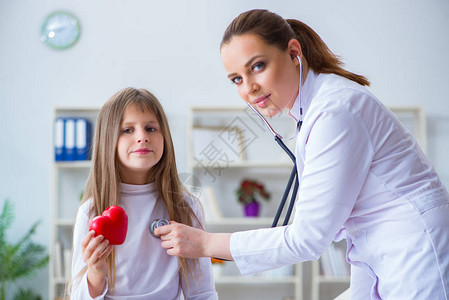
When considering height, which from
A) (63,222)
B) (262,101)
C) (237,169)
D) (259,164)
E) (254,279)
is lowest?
(254,279)

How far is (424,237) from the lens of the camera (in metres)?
1.04

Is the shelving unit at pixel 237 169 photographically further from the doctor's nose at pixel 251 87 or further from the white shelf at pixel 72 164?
the doctor's nose at pixel 251 87

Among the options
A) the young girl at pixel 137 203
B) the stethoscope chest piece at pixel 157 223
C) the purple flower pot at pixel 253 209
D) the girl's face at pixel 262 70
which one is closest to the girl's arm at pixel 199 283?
the young girl at pixel 137 203

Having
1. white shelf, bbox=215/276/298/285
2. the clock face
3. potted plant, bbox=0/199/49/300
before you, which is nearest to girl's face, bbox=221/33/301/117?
white shelf, bbox=215/276/298/285

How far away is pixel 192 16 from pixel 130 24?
49 centimetres

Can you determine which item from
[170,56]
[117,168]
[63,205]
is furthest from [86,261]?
[170,56]

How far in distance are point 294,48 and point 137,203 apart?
0.68m

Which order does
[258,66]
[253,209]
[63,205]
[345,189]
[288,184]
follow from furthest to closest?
[63,205] < [253,209] < [288,184] < [258,66] < [345,189]

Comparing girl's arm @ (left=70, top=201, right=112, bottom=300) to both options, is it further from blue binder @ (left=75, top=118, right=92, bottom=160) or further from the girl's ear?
blue binder @ (left=75, top=118, right=92, bottom=160)

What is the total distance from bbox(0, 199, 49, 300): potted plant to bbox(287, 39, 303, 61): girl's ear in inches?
111

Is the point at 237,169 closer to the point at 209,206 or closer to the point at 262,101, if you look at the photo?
the point at 209,206

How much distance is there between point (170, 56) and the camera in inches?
154

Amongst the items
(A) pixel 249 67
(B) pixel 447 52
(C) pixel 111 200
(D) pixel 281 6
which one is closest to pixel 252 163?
(D) pixel 281 6

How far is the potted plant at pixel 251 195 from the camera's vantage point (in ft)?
11.9
